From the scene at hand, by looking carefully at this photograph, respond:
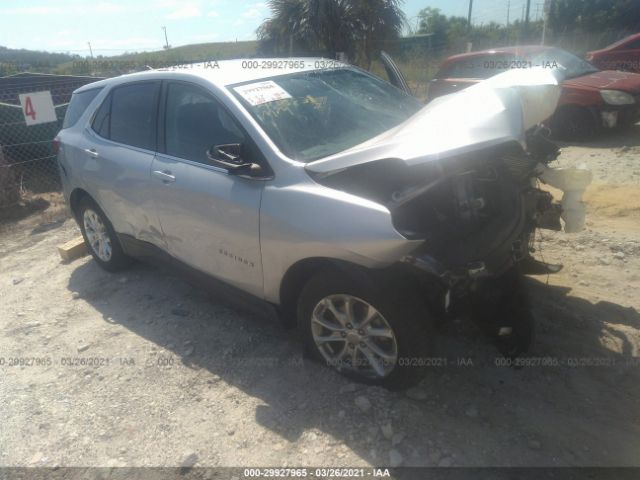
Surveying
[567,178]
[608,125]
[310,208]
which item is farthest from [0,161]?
[608,125]

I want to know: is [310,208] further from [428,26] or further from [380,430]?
[428,26]

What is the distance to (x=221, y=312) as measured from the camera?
3865 millimetres

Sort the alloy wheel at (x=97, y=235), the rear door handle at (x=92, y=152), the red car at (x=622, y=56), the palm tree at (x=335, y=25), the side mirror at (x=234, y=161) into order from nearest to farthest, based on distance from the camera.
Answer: the side mirror at (x=234, y=161) → the rear door handle at (x=92, y=152) → the alloy wheel at (x=97, y=235) → the palm tree at (x=335, y=25) → the red car at (x=622, y=56)

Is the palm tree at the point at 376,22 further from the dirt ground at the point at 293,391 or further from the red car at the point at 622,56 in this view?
the dirt ground at the point at 293,391

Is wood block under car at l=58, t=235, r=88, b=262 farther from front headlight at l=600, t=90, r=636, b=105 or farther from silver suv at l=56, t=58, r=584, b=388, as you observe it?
front headlight at l=600, t=90, r=636, b=105

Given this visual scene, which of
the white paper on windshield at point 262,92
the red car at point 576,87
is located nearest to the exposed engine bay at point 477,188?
the white paper on windshield at point 262,92

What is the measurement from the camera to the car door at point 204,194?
2.95 meters

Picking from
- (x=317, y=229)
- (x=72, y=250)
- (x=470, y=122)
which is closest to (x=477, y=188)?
(x=470, y=122)

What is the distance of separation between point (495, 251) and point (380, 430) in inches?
44.9

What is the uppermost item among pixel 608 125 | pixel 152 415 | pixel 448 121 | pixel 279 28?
pixel 279 28

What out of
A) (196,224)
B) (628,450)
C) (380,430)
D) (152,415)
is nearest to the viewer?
(628,450)

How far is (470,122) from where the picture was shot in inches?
104

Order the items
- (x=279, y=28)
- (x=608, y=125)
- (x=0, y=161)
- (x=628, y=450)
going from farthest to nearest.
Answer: (x=279, y=28) → (x=608, y=125) → (x=0, y=161) → (x=628, y=450)

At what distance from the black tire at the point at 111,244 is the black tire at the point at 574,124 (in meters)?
6.89
